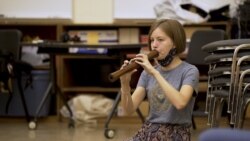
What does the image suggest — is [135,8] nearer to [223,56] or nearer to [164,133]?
[223,56]

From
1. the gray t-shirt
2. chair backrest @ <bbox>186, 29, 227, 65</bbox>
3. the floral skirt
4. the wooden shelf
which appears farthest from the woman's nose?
the wooden shelf

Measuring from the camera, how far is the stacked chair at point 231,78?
193 centimetres

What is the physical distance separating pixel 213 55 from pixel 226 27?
8.67 ft

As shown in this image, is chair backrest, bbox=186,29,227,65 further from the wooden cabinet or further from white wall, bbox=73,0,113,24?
white wall, bbox=73,0,113,24

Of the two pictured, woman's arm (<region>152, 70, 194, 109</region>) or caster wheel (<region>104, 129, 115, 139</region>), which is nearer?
woman's arm (<region>152, 70, 194, 109</region>)

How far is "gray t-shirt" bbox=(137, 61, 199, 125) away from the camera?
5.89 feet

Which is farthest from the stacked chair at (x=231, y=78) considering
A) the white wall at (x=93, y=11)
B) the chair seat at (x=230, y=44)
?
the white wall at (x=93, y=11)

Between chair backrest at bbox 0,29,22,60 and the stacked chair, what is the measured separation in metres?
2.61

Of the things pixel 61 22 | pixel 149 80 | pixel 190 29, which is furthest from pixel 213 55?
pixel 61 22

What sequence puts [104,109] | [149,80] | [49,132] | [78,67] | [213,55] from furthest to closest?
[78,67], [104,109], [49,132], [213,55], [149,80]

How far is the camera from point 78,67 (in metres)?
5.06

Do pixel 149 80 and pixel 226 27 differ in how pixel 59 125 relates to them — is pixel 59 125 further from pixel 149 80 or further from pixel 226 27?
pixel 149 80

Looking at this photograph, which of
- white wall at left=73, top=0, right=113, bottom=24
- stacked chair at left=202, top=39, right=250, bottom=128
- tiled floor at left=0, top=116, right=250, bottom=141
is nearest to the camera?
stacked chair at left=202, top=39, right=250, bottom=128

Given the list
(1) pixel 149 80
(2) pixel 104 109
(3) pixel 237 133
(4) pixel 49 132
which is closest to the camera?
(3) pixel 237 133
